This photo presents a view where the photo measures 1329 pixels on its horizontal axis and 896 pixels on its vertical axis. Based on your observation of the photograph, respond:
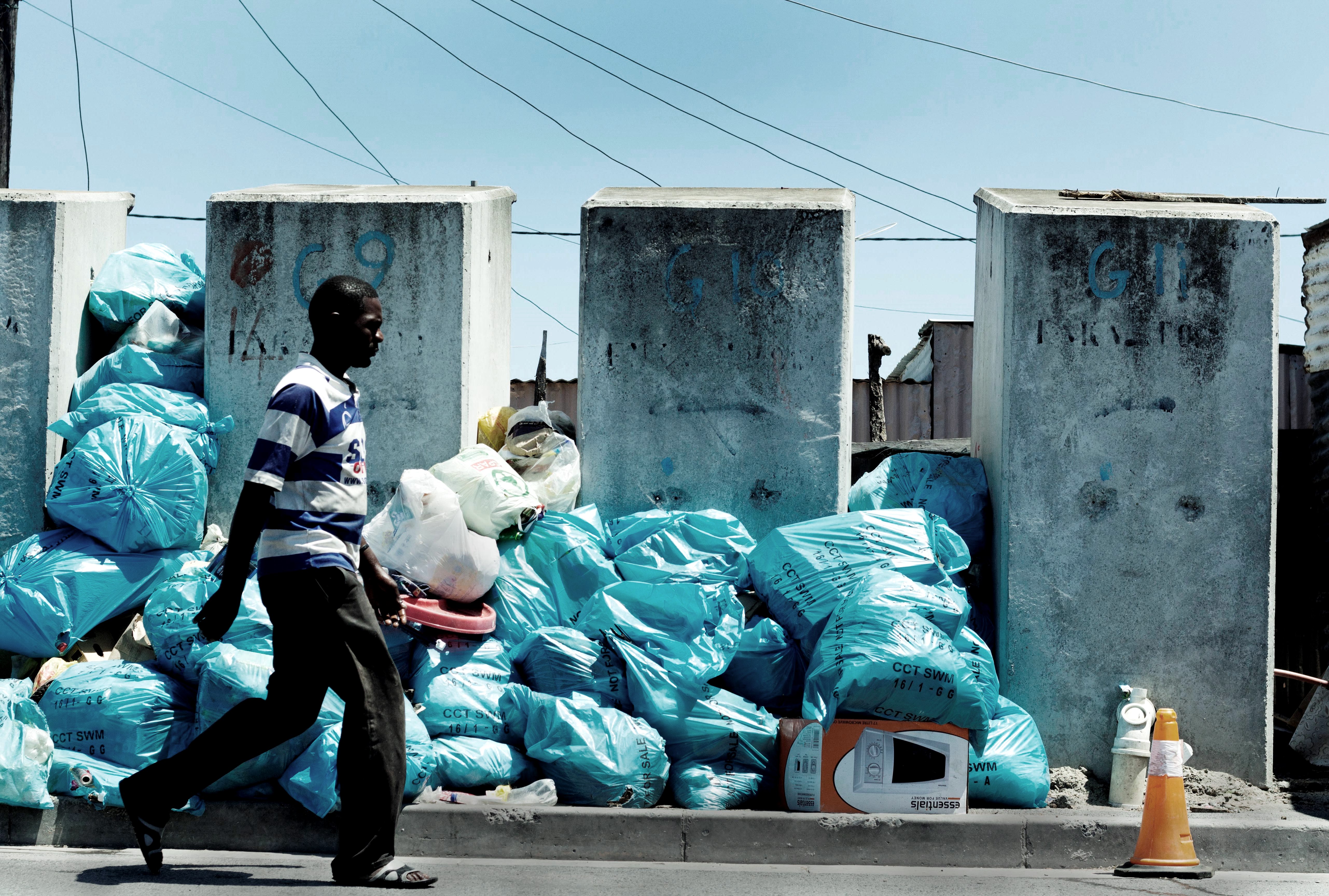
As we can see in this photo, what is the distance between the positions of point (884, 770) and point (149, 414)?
11.5 ft

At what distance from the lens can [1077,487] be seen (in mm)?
5539

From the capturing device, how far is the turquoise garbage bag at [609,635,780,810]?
462cm

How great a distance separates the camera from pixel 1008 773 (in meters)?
4.77

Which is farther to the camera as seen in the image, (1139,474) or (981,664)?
(1139,474)

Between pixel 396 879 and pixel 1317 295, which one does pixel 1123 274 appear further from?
pixel 396 879

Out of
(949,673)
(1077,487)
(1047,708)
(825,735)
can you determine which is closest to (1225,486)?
(1077,487)

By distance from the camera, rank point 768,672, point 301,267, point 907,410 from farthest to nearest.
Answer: point 907,410
point 301,267
point 768,672

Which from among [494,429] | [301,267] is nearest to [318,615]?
[494,429]

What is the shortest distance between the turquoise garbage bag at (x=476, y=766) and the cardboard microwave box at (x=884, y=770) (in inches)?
38.2

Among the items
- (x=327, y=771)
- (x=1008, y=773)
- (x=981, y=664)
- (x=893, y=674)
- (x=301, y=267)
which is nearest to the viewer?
(x=327, y=771)

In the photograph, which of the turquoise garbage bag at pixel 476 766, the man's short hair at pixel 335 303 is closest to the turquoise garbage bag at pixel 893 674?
the turquoise garbage bag at pixel 476 766

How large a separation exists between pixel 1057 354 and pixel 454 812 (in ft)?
10.4

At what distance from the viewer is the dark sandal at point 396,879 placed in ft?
11.5

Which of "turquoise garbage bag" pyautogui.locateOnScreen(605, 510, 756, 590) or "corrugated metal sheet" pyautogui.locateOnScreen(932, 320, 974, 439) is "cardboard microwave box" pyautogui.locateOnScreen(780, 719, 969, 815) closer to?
"turquoise garbage bag" pyautogui.locateOnScreen(605, 510, 756, 590)
